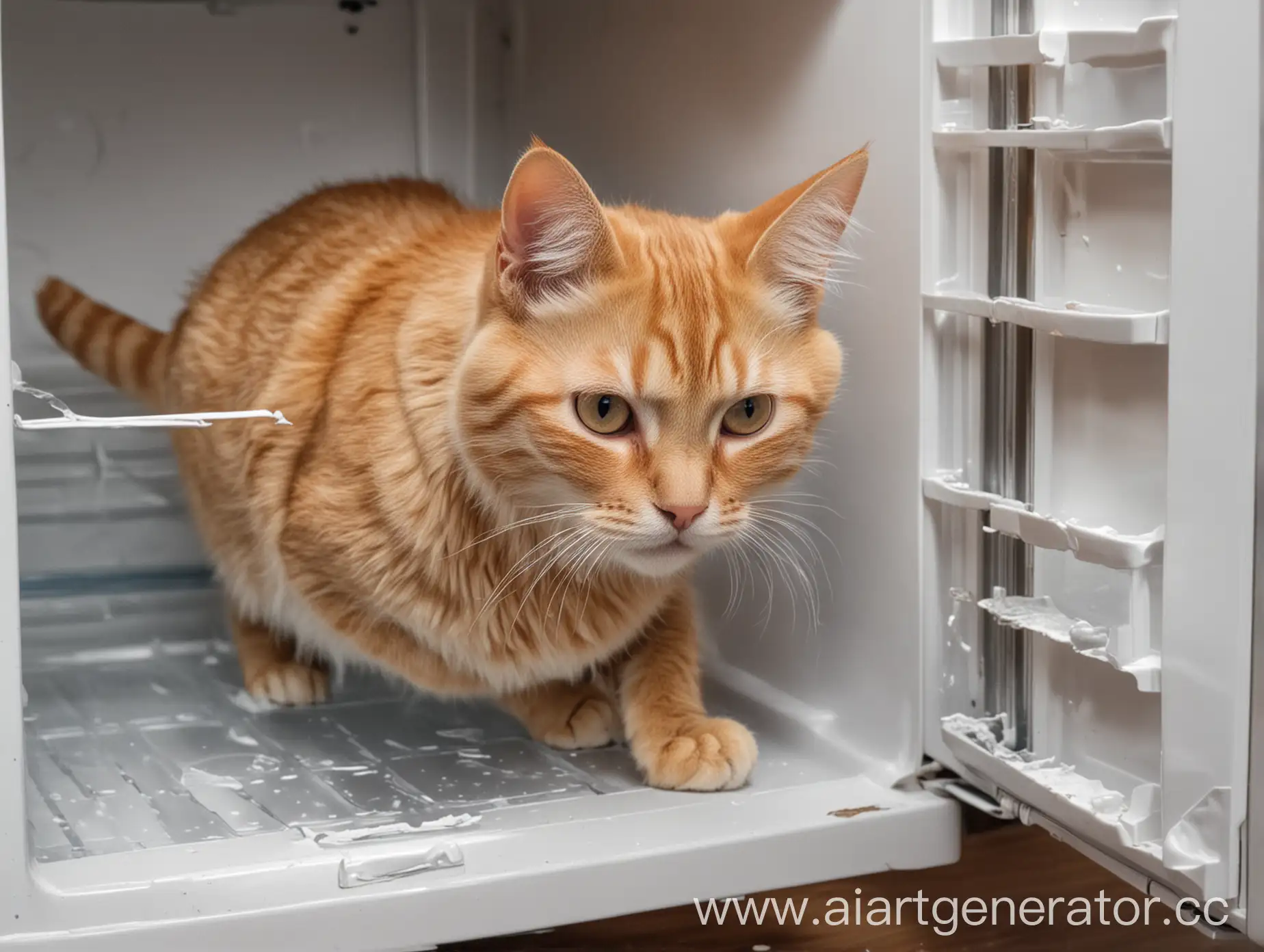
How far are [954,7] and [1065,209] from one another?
0.71ft

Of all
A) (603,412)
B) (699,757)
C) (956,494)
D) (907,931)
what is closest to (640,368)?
(603,412)

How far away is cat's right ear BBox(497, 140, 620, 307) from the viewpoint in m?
1.12

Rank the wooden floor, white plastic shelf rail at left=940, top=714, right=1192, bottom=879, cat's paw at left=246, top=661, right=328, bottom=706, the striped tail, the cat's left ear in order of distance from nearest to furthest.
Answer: white plastic shelf rail at left=940, top=714, right=1192, bottom=879
the cat's left ear
the wooden floor
cat's paw at left=246, top=661, right=328, bottom=706
the striped tail

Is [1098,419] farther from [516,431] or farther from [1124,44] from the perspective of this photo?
[516,431]

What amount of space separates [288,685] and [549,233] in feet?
2.49

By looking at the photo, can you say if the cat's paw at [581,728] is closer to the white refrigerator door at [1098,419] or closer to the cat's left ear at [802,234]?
the white refrigerator door at [1098,419]

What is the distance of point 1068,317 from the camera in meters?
1.06

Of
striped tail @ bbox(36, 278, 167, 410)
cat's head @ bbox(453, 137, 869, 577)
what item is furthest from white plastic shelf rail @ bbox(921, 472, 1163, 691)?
striped tail @ bbox(36, 278, 167, 410)

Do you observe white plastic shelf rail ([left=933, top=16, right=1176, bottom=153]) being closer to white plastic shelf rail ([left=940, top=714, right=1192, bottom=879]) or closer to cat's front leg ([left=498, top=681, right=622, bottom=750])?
white plastic shelf rail ([left=940, top=714, right=1192, bottom=879])

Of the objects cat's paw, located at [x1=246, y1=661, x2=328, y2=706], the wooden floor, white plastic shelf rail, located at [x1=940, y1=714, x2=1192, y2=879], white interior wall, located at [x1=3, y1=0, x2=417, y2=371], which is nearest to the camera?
white plastic shelf rail, located at [x1=940, y1=714, x2=1192, y2=879]

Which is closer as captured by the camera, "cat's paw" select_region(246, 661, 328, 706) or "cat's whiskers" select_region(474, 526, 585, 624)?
"cat's whiskers" select_region(474, 526, 585, 624)

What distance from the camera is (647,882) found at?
3.98ft

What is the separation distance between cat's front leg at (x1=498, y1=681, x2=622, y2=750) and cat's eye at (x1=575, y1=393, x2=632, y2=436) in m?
0.44

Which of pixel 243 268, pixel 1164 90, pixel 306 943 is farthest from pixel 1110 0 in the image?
pixel 243 268
